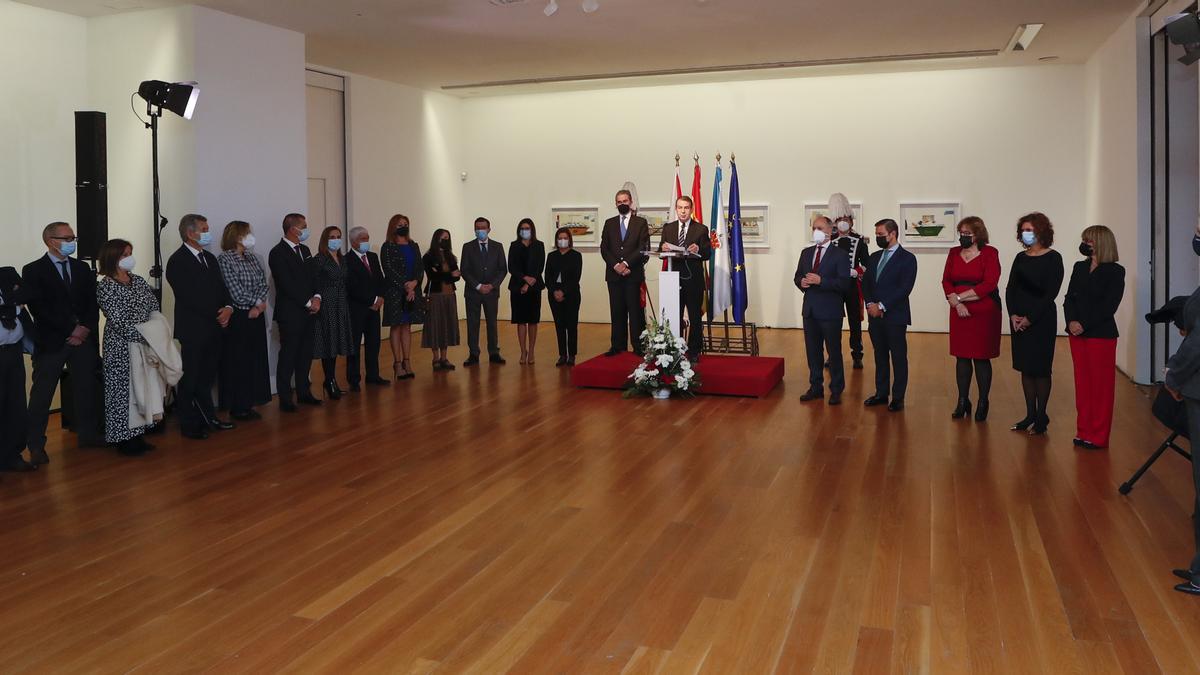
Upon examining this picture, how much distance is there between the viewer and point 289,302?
Answer: 31.2ft

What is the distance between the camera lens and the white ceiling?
9.89m

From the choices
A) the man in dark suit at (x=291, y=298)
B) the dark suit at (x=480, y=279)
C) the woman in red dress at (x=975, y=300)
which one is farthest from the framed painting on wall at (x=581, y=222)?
the woman in red dress at (x=975, y=300)

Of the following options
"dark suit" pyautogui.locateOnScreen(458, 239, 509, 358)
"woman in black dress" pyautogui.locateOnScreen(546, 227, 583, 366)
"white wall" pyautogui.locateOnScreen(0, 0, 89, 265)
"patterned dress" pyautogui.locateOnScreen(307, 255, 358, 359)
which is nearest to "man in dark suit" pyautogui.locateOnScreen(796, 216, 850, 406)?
"woman in black dress" pyautogui.locateOnScreen(546, 227, 583, 366)

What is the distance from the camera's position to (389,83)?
50.7ft

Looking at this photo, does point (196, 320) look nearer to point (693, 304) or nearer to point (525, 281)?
point (525, 281)

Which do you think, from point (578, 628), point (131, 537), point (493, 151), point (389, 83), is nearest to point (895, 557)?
point (578, 628)

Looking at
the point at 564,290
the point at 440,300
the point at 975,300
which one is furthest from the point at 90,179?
the point at 975,300

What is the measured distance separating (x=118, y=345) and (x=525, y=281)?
556 centimetres

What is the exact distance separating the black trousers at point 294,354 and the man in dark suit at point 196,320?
910 millimetres

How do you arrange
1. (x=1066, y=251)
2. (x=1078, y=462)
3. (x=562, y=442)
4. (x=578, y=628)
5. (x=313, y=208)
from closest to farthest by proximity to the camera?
(x=578, y=628)
(x=1078, y=462)
(x=562, y=442)
(x=313, y=208)
(x=1066, y=251)

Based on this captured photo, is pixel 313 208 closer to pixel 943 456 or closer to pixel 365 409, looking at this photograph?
pixel 365 409

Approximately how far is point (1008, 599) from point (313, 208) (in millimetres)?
11505

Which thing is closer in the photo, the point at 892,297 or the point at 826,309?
the point at 892,297

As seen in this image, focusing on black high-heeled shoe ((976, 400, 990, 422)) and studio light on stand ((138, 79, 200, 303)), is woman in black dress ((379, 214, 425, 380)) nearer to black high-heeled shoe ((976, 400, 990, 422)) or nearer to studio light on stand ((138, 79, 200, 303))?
studio light on stand ((138, 79, 200, 303))
